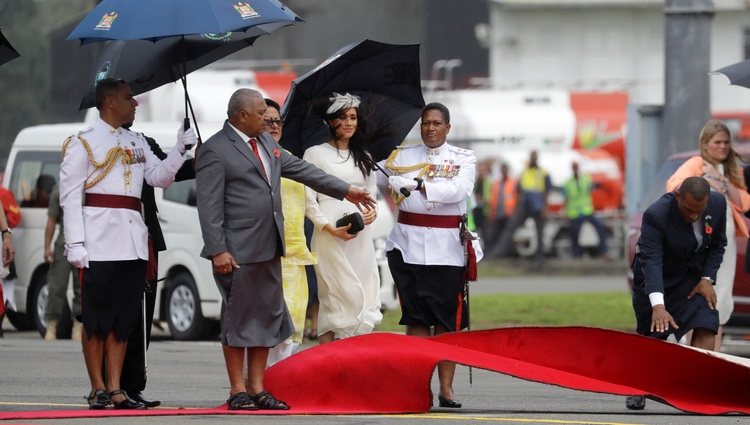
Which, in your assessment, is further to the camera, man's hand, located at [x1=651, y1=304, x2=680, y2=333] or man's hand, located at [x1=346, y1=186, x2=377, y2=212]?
man's hand, located at [x1=651, y1=304, x2=680, y2=333]

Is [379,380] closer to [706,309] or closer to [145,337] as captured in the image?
[145,337]

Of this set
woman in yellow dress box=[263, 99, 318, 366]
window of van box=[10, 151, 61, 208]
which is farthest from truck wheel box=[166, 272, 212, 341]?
woman in yellow dress box=[263, 99, 318, 366]

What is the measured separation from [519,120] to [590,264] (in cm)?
611

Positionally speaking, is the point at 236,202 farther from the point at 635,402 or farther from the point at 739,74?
the point at 739,74

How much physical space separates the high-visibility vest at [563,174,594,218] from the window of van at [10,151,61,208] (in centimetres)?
1531

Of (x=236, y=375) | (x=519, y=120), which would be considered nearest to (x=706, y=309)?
(x=236, y=375)

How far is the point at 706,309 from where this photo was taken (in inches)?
421

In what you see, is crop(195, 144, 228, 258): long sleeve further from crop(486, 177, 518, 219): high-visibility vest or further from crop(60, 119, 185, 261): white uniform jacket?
crop(486, 177, 518, 219): high-visibility vest

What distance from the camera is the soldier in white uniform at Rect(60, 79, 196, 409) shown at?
31.6 ft

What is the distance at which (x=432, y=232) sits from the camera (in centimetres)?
1055

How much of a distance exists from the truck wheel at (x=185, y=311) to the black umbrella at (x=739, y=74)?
6.17 meters

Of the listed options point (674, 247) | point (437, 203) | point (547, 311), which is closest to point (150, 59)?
point (437, 203)

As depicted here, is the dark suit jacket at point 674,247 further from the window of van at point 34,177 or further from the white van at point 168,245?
the window of van at point 34,177

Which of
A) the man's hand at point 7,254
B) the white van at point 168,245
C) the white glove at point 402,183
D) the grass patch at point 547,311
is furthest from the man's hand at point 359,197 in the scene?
the grass patch at point 547,311
